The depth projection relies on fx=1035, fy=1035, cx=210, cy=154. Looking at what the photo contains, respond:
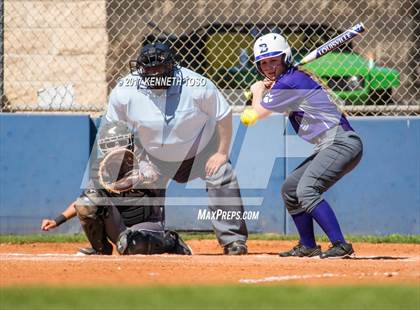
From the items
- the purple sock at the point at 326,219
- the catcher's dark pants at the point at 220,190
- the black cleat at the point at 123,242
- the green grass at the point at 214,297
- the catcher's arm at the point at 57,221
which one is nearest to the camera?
the green grass at the point at 214,297

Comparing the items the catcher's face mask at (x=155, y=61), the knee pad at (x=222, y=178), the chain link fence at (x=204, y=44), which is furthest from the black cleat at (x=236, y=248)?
the chain link fence at (x=204, y=44)

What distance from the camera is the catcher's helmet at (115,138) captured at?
817 centimetres

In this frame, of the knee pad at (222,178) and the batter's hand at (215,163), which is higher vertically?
the batter's hand at (215,163)

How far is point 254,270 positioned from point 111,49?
628cm

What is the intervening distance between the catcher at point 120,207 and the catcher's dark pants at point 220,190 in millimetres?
256

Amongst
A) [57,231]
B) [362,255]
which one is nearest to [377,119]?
[362,255]

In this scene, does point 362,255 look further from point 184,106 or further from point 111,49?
point 111,49

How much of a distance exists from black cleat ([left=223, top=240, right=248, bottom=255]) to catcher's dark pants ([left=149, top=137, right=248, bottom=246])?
0.03m

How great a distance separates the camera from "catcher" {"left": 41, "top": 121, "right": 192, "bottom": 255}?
26.1ft

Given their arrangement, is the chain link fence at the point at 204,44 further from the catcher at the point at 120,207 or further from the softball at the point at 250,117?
the softball at the point at 250,117

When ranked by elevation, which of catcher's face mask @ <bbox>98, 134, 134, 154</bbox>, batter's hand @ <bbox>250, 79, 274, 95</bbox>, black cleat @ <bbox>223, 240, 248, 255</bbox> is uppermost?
batter's hand @ <bbox>250, 79, 274, 95</bbox>

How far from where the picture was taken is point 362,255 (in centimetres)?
877

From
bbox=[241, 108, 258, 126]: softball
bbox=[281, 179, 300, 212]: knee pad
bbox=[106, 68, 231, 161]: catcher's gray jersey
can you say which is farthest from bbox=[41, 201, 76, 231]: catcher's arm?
bbox=[281, 179, 300, 212]: knee pad

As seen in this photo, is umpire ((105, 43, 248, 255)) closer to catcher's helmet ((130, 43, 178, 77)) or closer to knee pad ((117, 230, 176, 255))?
catcher's helmet ((130, 43, 178, 77))
